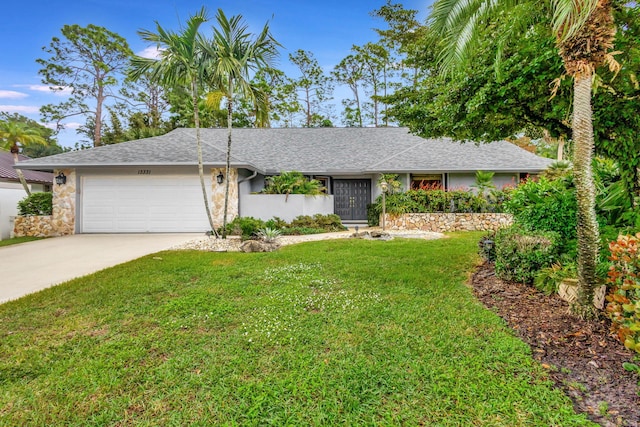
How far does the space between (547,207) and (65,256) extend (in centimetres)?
1064

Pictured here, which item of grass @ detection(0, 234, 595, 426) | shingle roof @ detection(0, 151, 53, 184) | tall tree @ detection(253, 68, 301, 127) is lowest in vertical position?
grass @ detection(0, 234, 595, 426)

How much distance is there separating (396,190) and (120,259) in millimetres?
10329

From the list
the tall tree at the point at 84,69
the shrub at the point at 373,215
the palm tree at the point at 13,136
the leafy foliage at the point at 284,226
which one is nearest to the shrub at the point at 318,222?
the leafy foliage at the point at 284,226

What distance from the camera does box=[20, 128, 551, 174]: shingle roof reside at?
11758 mm

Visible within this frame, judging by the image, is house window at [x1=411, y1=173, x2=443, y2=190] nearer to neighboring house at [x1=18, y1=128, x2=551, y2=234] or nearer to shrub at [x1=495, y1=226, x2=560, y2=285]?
neighboring house at [x1=18, y1=128, x2=551, y2=234]

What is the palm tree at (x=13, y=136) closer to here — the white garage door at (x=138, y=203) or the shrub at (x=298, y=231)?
the white garage door at (x=138, y=203)

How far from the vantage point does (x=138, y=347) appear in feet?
10.3

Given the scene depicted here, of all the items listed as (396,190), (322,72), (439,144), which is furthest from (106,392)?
(322,72)

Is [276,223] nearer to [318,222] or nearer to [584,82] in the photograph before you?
[318,222]

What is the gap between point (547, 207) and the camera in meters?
5.05

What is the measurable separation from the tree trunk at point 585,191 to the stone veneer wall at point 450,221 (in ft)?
30.1

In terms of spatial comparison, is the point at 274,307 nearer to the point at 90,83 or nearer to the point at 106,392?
the point at 106,392

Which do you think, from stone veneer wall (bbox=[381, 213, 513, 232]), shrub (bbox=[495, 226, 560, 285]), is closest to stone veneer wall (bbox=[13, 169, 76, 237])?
stone veneer wall (bbox=[381, 213, 513, 232])

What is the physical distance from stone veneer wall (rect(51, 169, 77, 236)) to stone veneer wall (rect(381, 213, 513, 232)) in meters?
12.7
